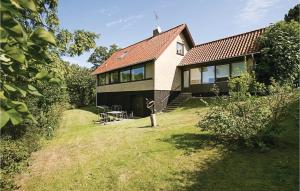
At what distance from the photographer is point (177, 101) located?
1024 inches

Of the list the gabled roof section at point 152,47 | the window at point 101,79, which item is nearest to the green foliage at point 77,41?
the gabled roof section at point 152,47

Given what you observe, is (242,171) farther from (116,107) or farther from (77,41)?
(116,107)

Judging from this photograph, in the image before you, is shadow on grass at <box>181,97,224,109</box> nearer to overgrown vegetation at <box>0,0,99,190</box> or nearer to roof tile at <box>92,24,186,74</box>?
roof tile at <box>92,24,186,74</box>

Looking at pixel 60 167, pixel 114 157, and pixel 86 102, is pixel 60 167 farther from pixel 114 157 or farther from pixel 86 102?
pixel 86 102

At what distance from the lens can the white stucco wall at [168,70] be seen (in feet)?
82.6

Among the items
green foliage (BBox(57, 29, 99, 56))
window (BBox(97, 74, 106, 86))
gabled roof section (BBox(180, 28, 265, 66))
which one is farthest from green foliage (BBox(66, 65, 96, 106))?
A: green foliage (BBox(57, 29, 99, 56))

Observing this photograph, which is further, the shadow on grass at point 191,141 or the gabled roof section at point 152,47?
the gabled roof section at point 152,47

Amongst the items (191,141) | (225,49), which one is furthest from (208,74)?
(191,141)

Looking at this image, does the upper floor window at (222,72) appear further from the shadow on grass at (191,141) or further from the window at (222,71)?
the shadow on grass at (191,141)

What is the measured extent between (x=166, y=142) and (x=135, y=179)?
3.53 meters

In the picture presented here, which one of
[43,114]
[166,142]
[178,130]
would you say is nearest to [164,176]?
[166,142]

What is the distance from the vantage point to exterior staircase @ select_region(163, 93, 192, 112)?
24.8 m

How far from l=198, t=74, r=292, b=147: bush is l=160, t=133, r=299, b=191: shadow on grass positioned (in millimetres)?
586

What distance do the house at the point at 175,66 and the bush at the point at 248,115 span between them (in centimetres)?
1226
